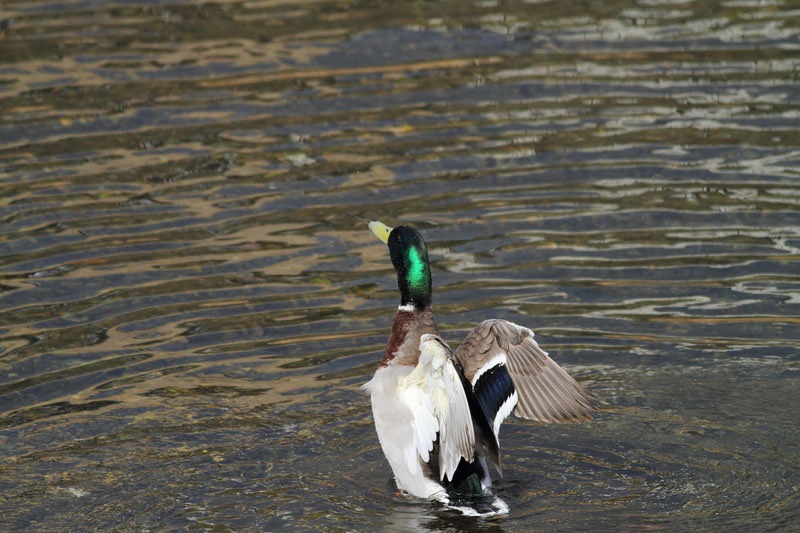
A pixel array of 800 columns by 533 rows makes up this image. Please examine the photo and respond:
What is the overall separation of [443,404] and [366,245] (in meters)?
3.34

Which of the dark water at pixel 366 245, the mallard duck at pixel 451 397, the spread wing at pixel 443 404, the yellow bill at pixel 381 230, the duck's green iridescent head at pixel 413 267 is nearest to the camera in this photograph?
the spread wing at pixel 443 404

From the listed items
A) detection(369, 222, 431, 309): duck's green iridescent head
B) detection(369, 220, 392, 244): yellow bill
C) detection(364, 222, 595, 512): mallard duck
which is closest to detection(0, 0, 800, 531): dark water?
detection(364, 222, 595, 512): mallard duck

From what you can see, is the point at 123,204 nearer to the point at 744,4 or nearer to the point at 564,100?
the point at 564,100

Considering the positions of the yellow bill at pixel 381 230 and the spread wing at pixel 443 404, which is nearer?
the spread wing at pixel 443 404

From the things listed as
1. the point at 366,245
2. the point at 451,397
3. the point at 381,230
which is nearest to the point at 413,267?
the point at 381,230

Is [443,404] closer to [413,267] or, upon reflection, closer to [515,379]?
[515,379]

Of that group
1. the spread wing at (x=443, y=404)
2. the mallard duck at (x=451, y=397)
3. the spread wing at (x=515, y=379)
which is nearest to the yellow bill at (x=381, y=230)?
the mallard duck at (x=451, y=397)

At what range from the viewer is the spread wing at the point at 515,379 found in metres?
6.43

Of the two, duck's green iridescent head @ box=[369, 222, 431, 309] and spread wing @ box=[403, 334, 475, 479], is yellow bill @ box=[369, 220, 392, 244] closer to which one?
duck's green iridescent head @ box=[369, 222, 431, 309]

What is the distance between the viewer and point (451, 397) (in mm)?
5902

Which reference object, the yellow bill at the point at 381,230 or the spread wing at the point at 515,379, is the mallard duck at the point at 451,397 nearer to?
the spread wing at the point at 515,379

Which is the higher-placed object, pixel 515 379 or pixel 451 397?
pixel 451 397

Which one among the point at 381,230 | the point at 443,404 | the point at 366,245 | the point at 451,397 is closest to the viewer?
the point at 451,397

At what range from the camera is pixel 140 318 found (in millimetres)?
8328
